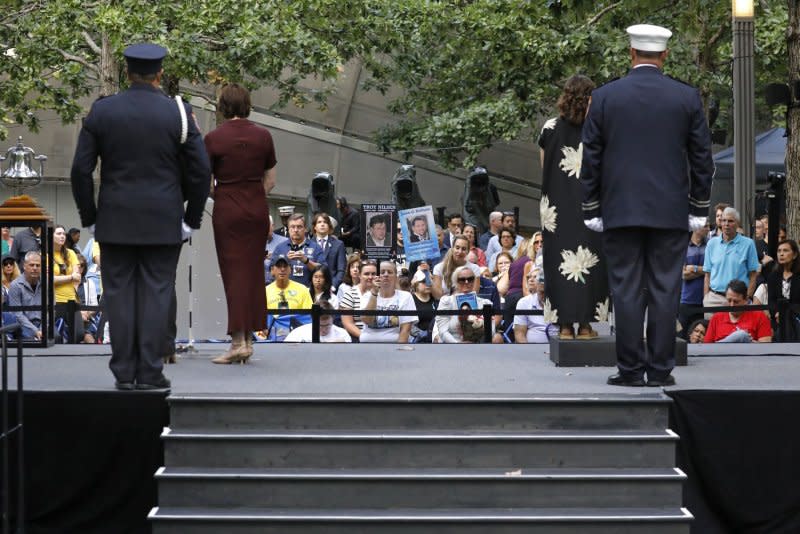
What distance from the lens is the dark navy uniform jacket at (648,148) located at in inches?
343

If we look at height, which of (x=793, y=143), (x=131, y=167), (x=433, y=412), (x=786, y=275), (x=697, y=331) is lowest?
(x=433, y=412)

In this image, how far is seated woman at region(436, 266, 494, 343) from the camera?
43.1 ft

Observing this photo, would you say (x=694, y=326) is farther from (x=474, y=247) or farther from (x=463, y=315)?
(x=474, y=247)

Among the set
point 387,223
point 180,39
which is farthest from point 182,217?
point 180,39

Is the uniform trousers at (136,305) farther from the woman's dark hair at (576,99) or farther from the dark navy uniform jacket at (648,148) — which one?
the woman's dark hair at (576,99)

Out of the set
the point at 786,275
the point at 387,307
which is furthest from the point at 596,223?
the point at 786,275

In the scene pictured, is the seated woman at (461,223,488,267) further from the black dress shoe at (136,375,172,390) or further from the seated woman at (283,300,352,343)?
the black dress shoe at (136,375,172,390)

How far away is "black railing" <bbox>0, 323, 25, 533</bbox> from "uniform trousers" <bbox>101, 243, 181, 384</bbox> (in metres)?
0.55

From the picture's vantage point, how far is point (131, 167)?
8.62 meters

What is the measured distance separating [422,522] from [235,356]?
257 centimetres

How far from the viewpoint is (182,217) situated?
8.79 m

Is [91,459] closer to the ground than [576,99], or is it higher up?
closer to the ground

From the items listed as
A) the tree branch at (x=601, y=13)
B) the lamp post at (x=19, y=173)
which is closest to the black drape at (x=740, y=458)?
the lamp post at (x=19, y=173)

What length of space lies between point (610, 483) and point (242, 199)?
3276 mm
